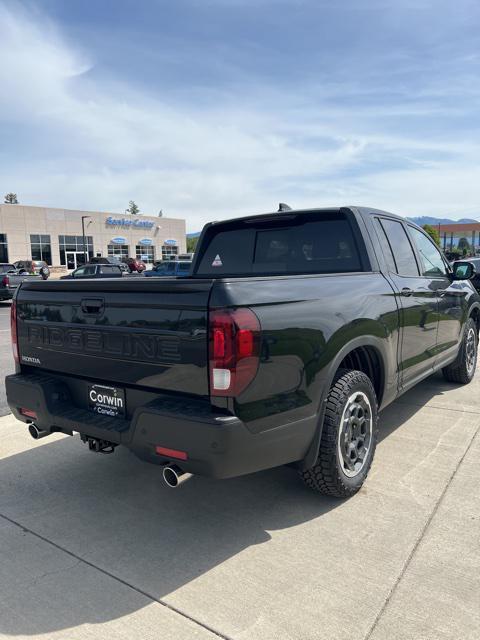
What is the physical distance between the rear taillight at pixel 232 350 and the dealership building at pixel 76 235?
5344 cm

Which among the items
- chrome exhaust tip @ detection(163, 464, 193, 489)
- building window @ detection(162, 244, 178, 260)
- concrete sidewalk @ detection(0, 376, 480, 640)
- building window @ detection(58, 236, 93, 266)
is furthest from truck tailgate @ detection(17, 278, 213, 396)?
building window @ detection(162, 244, 178, 260)

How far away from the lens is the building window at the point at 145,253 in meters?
65.0

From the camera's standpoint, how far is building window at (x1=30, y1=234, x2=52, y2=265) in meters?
53.7

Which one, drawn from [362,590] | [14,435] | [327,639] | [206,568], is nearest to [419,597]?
[362,590]

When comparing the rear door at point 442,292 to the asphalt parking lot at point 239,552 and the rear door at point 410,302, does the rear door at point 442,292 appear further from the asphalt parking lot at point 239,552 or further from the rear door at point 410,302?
the asphalt parking lot at point 239,552

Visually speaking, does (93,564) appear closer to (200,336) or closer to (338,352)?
(200,336)

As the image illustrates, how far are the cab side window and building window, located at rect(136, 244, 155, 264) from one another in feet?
199

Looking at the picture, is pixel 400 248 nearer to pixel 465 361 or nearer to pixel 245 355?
pixel 465 361

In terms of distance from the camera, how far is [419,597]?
240cm

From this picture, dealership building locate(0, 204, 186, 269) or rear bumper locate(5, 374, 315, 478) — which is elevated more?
dealership building locate(0, 204, 186, 269)

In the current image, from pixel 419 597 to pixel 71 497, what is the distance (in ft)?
7.45

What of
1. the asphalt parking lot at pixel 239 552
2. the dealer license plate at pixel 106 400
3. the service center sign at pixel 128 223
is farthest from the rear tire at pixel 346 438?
the service center sign at pixel 128 223

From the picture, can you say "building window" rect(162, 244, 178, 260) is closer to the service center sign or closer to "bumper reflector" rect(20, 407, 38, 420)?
the service center sign

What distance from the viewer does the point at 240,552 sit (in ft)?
9.22
